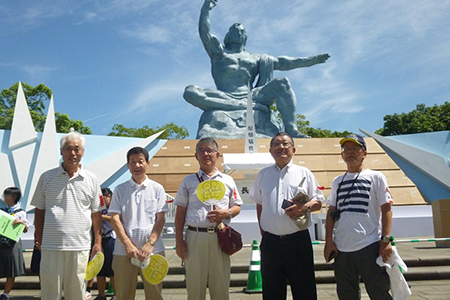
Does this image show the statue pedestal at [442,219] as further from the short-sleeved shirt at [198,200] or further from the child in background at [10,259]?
the child in background at [10,259]

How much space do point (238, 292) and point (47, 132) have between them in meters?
8.58

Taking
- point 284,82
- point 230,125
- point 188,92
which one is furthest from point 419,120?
point 188,92

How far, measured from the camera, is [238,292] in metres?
A: 4.79

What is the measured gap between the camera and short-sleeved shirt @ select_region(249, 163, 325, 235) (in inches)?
111

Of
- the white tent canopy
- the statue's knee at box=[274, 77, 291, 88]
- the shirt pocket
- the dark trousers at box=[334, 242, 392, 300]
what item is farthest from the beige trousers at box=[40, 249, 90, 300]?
the statue's knee at box=[274, 77, 291, 88]

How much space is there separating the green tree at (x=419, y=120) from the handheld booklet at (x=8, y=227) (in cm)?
3031

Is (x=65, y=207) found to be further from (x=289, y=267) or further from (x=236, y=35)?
(x=236, y=35)

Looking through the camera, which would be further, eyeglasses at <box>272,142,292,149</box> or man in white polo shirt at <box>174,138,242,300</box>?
eyeglasses at <box>272,142,292,149</box>

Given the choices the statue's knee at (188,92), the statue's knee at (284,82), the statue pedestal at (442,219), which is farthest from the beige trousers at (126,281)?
the statue's knee at (284,82)

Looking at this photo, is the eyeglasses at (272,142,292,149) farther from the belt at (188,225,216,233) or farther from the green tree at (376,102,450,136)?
the green tree at (376,102,450,136)

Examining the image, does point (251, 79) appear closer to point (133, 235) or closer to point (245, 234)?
point (245, 234)

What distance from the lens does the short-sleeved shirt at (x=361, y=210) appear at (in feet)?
9.06


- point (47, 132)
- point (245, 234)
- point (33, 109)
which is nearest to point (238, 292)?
point (245, 234)

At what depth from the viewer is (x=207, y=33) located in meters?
16.3
